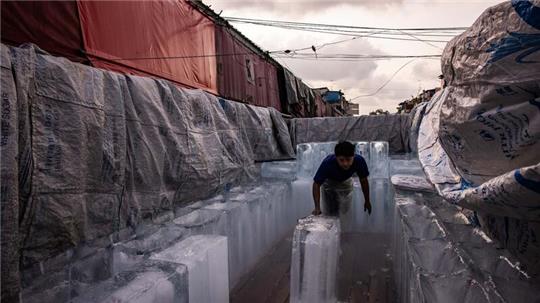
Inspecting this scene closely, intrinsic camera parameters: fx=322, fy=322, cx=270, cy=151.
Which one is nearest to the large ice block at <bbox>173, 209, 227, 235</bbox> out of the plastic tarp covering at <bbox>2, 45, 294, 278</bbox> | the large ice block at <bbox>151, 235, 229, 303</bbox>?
the plastic tarp covering at <bbox>2, 45, 294, 278</bbox>

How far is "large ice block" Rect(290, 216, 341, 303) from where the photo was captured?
2.43m

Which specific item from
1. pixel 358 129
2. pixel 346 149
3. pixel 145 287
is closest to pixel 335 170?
pixel 346 149

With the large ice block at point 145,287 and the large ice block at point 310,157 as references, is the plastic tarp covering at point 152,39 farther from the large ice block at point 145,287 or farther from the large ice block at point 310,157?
the large ice block at point 145,287

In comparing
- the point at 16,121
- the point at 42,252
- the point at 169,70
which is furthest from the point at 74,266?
→ the point at 169,70

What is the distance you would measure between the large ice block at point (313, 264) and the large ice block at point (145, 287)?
3.11 ft

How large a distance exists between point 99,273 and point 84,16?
250 centimetres

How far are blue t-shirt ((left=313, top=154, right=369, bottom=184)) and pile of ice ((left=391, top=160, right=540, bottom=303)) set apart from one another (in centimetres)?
135

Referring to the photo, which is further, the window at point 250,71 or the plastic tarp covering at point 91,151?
the window at point 250,71

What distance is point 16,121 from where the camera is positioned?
147 centimetres

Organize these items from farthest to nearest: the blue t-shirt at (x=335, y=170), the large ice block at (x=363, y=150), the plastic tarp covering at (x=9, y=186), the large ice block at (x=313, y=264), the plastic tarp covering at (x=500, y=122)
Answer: the large ice block at (x=363, y=150) → the blue t-shirt at (x=335, y=170) → the large ice block at (x=313, y=264) → the plastic tarp covering at (x=9, y=186) → the plastic tarp covering at (x=500, y=122)

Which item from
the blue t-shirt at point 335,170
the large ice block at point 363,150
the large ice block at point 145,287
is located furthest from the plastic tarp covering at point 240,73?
the large ice block at point 145,287

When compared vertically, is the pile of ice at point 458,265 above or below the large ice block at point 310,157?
below

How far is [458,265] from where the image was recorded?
4.99 ft

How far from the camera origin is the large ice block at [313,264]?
7.98ft
